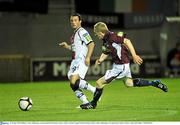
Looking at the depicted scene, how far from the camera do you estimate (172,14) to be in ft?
94.8

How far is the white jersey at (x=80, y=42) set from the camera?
48.0 ft

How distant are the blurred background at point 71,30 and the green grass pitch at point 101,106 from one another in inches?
221

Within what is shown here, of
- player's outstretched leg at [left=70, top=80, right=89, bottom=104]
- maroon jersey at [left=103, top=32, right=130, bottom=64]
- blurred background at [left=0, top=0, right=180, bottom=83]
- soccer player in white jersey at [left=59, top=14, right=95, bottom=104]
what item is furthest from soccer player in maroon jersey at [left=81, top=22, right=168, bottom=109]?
blurred background at [left=0, top=0, right=180, bottom=83]

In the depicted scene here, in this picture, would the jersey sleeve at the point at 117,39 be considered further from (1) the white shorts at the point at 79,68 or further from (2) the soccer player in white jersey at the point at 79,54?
(1) the white shorts at the point at 79,68

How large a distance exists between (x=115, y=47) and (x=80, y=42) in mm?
808

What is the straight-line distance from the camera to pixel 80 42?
581 inches

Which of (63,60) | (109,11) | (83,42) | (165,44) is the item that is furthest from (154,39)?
(83,42)

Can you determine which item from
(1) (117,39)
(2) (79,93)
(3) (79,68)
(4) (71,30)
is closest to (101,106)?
(2) (79,93)

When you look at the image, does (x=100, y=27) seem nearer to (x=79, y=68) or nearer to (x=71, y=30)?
(x=79, y=68)

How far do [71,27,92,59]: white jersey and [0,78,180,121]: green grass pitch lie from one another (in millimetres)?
1193

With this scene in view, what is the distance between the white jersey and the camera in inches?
575

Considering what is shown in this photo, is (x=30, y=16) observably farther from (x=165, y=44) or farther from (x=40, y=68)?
(x=165, y=44)

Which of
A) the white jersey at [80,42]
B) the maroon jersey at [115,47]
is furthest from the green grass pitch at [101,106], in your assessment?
the white jersey at [80,42]

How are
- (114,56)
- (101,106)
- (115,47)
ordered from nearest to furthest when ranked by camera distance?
(115,47) → (114,56) → (101,106)
